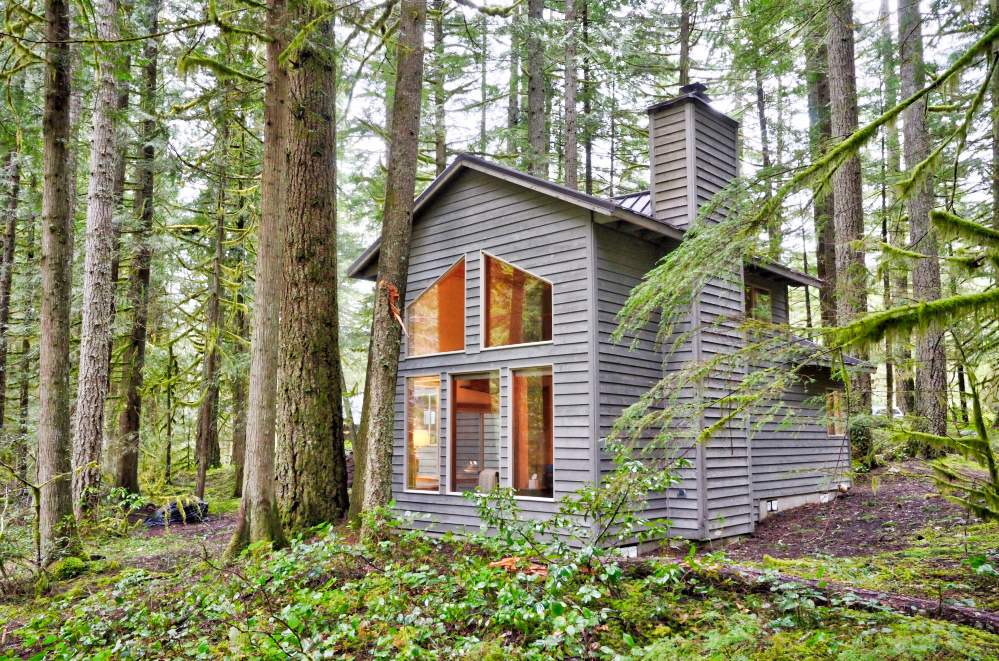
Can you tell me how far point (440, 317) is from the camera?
9844 mm

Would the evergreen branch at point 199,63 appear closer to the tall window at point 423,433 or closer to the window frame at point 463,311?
the window frame at point 463,311

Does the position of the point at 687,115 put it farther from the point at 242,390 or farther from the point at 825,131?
the point at 242,390

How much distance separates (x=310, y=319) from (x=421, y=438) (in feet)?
8.57

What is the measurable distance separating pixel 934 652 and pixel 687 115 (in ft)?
25.2

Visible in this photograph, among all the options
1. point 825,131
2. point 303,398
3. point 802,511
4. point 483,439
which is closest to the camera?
point 303,398

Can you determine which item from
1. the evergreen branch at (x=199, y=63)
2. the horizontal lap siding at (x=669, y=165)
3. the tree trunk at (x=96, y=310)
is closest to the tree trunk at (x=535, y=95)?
the horizontal lap siding at (x=669, y=165)

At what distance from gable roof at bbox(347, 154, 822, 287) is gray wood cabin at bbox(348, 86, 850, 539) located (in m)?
0.03

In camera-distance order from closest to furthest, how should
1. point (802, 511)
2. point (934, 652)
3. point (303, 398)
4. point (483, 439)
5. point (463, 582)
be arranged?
point (934, 652)
point (463, 582)
point (303, 398)
point (483, 439)
point (802, 511)

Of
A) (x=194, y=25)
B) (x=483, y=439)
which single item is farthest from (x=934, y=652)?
(x=194, y=25)

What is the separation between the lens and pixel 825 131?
14.1 metres

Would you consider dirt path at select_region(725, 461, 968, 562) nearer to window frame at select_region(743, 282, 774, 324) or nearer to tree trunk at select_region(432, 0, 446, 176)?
window frame at select_region(743, 282, 774, 324)

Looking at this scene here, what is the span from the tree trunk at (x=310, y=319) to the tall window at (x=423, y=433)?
1652mm

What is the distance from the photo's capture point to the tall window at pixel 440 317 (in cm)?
966

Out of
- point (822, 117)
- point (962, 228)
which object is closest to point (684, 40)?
point (822, 117)
